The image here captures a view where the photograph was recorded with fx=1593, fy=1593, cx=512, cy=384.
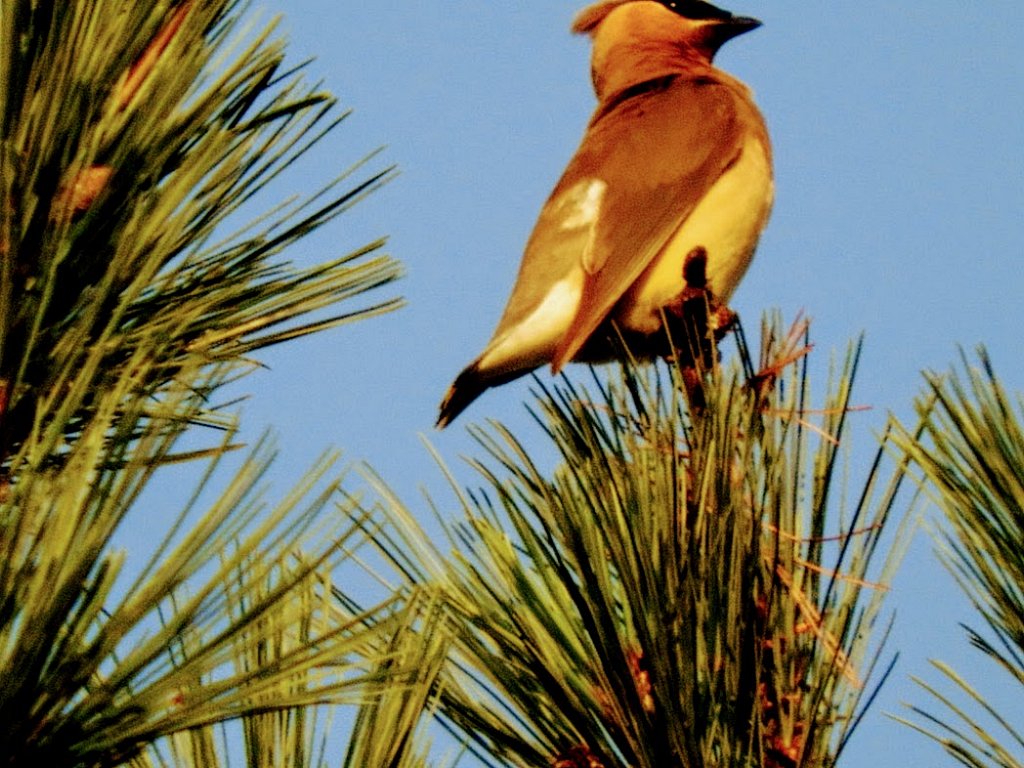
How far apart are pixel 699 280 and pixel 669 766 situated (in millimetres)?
1211

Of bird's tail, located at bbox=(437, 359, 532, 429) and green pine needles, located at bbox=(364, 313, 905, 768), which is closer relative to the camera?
green pine needles, located at bbox=(364, 313, 905, 768)

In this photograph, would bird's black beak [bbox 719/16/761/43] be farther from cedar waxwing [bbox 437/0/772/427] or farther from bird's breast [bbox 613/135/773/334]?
bird's breast [bbox 613/135/773/334]

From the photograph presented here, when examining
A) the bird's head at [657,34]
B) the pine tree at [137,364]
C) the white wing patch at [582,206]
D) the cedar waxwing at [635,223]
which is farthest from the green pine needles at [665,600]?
the bird's head at [657,34]

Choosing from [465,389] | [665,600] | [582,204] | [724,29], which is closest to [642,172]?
[582,204]

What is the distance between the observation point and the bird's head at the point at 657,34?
600 centimetres

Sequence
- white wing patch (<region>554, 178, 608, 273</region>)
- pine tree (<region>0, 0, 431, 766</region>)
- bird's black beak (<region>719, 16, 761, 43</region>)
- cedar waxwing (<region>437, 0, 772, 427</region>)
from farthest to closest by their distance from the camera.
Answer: bird's black beak (<region>719, 16, 761, 43</region>), white wing patch (<region>554, 178, 608, 273</region>), cedar waxwing (<region>437, 0, 772, 427</region>), pine tree (<region>0, 0, 431, 766</region>)

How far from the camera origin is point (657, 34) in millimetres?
6098

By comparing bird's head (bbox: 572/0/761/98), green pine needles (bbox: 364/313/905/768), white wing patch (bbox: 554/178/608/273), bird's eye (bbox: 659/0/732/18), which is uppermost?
bird's eye (bbox: 659/0/732/18)

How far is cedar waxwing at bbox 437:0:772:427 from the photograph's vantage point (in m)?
4.37

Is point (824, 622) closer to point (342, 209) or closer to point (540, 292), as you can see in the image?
point (342, 209)

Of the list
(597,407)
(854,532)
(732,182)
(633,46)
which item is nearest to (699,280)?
(597,407)

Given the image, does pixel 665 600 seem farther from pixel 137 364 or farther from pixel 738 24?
pixel 738 24

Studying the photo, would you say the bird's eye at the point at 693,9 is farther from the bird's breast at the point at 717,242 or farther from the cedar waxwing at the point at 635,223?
the bird's breast at the point at 717,242

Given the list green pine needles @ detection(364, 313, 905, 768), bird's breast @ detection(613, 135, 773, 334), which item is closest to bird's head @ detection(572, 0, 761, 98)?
bird's breast @ detection(613, 135, 773, 334)
